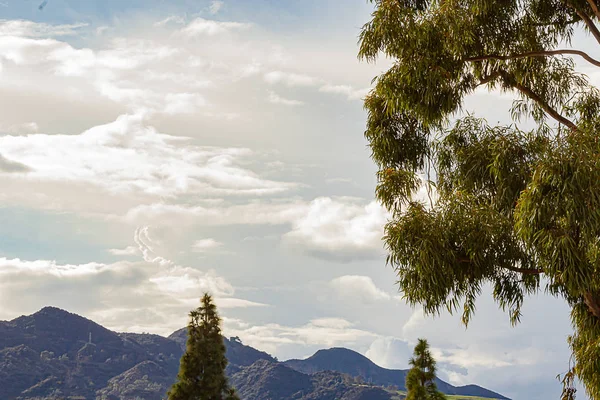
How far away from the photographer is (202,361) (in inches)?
981

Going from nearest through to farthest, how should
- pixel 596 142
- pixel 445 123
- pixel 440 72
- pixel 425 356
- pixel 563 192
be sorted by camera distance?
pixel 563 192 < pixel 596 142 < pixel 440 72 < pixel 445 123 < pixel 425 356

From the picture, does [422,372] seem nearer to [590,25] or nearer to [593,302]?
[593,302]

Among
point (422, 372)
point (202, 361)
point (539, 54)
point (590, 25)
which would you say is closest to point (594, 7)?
point (590, 25)

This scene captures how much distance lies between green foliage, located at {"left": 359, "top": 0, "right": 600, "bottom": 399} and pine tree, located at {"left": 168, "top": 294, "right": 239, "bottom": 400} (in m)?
11.4

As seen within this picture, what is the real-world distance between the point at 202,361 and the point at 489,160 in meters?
14.0

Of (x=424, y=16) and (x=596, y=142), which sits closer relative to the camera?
(x=596, y=142)

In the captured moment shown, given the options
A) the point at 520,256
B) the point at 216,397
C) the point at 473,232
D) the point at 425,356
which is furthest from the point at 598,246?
the point at 216,397

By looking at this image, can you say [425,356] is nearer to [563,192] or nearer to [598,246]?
[598,246]

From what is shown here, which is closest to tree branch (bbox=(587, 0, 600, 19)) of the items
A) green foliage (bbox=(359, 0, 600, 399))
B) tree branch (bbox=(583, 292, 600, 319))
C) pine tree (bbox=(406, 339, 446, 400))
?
green foliage (bbox=(359, 0, 600, 399))

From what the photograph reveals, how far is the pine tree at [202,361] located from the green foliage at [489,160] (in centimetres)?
1143

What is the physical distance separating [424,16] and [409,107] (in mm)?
1741

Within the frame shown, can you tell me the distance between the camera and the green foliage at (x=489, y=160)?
439 inches

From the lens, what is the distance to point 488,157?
47.1 ft

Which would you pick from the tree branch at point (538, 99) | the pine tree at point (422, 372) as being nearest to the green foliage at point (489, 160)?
the tree branch at point (538, 99)
